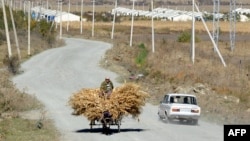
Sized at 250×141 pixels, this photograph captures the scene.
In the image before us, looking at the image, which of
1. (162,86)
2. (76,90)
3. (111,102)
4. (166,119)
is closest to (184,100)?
(166,119)

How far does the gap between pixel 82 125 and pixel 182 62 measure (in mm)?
29761

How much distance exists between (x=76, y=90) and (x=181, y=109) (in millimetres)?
18032

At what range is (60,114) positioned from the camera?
3331 centimetres

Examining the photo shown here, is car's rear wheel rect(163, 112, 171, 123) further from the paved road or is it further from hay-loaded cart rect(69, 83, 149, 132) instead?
hay-loaded cart rect(69, 83, 149, 132)

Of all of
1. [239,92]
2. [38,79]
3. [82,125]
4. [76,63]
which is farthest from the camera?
[76,63]

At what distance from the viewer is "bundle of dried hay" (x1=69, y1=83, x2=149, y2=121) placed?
24.5m

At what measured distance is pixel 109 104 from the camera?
24500 mm

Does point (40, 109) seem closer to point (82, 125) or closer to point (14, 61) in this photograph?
point (82, 125)

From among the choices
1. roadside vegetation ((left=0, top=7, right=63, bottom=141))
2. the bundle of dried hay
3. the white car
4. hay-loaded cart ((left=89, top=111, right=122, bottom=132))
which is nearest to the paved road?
hay-loaded cart ((left=89, top=111, right=122, bottom=132))

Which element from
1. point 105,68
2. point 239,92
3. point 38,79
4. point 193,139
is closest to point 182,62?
point 105,68

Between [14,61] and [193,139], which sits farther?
[14,61]

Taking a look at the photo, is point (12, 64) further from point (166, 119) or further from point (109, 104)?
point (109, 104)

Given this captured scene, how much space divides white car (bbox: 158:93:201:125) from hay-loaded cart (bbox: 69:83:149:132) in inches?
167

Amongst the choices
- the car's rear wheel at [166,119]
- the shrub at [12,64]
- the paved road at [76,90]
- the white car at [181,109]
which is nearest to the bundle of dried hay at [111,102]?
the paved road at [76,90]
